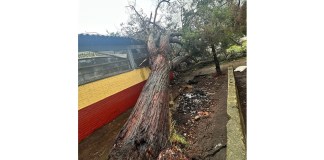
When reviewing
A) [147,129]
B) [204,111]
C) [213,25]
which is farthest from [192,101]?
[147,129]

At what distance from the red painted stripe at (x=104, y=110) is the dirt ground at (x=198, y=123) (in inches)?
3.1

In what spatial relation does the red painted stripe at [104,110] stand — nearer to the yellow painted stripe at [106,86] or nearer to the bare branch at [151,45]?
the yellow painted stripe at [106,86]

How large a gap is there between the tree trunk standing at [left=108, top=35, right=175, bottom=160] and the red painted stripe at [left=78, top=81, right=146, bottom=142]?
2.27 feet

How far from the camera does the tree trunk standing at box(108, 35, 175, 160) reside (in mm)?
1668

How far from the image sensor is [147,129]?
188cm

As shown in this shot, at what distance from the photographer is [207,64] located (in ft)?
15.0

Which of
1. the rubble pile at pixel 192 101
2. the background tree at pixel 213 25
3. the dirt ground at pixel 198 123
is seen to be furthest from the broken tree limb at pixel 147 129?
the background tree at pixel 213 25

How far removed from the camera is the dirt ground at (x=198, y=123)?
2.09 metres

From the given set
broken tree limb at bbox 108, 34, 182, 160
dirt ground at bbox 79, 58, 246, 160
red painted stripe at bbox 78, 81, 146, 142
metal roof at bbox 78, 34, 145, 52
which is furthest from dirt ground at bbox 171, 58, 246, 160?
metal roof at bbox 78, 34, 145, 52

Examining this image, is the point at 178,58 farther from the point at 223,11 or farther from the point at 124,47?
the point at 223,11
